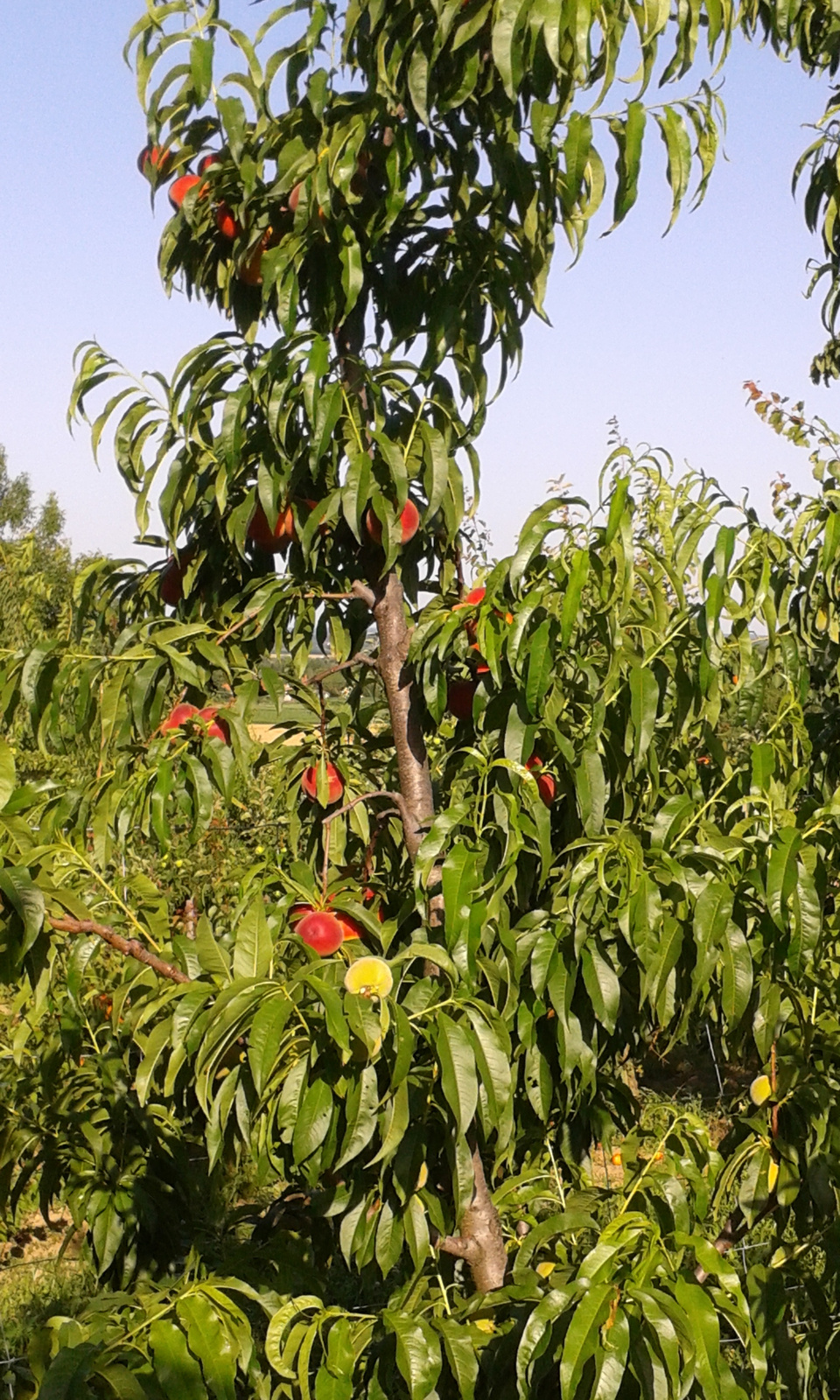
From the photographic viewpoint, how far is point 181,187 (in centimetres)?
176

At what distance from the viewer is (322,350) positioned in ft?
5.06

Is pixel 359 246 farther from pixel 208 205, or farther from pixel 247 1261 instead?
pixel 247 1261

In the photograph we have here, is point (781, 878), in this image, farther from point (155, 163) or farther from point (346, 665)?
point (155, 163)

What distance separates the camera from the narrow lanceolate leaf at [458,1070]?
1.22 metres

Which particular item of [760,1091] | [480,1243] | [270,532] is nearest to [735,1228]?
[760,1091]

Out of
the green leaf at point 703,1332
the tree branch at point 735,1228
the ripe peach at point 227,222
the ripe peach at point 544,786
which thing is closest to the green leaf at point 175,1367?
the green leaf at point 703,1332

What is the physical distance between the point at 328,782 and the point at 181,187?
0.90 meters

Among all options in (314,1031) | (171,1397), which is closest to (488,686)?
(314,1031)

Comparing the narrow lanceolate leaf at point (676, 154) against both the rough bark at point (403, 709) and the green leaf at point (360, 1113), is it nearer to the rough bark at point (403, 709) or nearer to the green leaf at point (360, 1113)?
the rough bark at point (403, 709)

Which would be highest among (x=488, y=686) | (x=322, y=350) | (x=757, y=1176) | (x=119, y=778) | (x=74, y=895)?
(x=322, y=350)

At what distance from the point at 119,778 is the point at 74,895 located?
7.4 inches

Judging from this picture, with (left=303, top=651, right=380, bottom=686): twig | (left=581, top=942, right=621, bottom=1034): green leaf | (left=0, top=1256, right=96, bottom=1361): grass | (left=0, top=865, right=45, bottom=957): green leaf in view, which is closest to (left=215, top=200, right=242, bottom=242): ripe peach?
(left=303, top=651, right=380, bottom=686): twig

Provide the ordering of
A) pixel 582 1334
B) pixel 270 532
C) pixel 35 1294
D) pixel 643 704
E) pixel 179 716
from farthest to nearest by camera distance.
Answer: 1. pixel 35 1294
2. pixel 270 532
3. pixel 179 716
4. pixel 643 704
5. pixel 582 1334

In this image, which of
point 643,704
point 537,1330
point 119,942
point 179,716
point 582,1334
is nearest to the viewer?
point 582,1334
